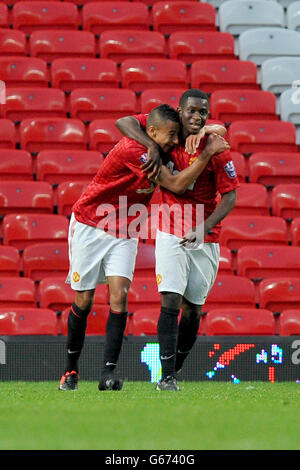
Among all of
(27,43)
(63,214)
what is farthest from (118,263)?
(27,43)

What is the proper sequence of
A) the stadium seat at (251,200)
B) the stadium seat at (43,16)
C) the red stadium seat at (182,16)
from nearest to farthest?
the stadium seat at (251,200) → the stadium seat at (43,16) → the red stadium seat at (182,16)

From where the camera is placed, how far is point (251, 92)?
10.7 meters

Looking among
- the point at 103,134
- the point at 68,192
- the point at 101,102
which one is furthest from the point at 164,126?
the point at 101,102

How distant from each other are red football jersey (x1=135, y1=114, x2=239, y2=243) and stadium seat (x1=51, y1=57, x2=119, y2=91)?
518cm

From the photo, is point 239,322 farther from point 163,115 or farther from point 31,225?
point 163,115

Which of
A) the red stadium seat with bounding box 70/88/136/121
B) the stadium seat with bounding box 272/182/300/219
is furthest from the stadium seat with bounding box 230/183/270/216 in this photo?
the red stadium seat with bounding box 70/88/136/121

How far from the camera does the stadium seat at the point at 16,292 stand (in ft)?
26.3

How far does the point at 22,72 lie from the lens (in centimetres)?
1071

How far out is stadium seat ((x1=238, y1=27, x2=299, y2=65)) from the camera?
458 inches

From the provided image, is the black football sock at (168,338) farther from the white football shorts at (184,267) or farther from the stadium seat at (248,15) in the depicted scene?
the stadium seat at (248,15)

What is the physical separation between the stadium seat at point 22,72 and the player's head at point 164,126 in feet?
Answer: 17.7

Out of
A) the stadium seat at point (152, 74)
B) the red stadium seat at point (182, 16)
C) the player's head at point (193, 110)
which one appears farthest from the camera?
the red stadium seat at point (182, 16)

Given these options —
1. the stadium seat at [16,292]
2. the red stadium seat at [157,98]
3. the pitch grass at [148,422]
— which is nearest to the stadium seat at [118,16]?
the red stadium seat at [157,98]

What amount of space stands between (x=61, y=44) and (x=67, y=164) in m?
2.35
